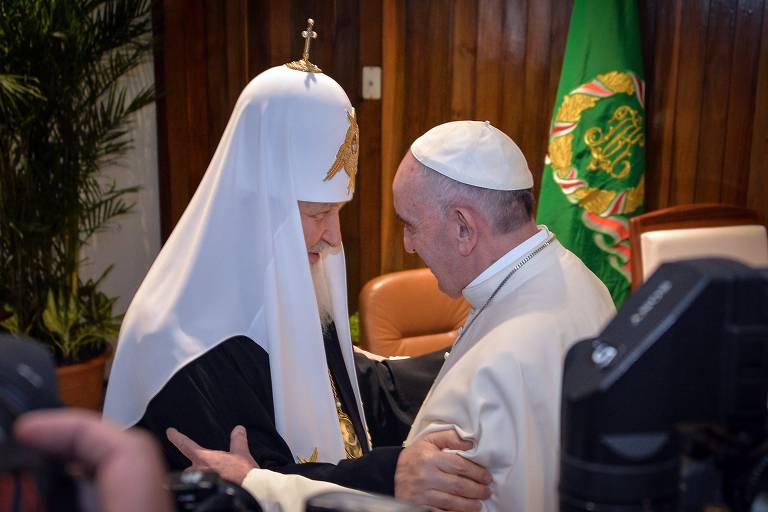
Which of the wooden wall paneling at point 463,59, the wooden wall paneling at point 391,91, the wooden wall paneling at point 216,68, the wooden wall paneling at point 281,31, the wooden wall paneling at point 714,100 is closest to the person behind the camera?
the wooden wall paneling at point 714,100

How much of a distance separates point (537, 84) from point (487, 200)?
272cm

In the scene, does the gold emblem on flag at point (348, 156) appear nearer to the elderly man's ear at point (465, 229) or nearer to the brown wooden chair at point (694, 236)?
the elderly man's ear at point (465, 229)

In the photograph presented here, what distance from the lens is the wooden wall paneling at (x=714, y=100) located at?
3975 mm

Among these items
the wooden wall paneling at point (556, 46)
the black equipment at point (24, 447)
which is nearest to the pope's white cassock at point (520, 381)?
the black equipment at point (24, 447)

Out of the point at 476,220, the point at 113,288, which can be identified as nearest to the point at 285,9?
the point at 113,288

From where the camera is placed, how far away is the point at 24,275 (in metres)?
4.27

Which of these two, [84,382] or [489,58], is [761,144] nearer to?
[489,58]

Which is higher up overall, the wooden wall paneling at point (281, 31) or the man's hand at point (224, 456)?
the wooden wall paneling at point (281, 31)

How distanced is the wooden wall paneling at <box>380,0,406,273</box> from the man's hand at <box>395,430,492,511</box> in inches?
124

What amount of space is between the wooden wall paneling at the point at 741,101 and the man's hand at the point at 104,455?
4.03 m

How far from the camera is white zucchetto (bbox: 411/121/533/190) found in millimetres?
1912

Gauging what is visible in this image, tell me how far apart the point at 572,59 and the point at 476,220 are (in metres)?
2.27

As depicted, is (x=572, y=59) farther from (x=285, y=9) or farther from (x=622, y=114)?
(x=285, y=9)

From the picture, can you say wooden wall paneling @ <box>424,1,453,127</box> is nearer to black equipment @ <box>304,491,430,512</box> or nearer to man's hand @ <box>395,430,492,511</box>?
man's hand @ <box>395,430,492,511</box>
